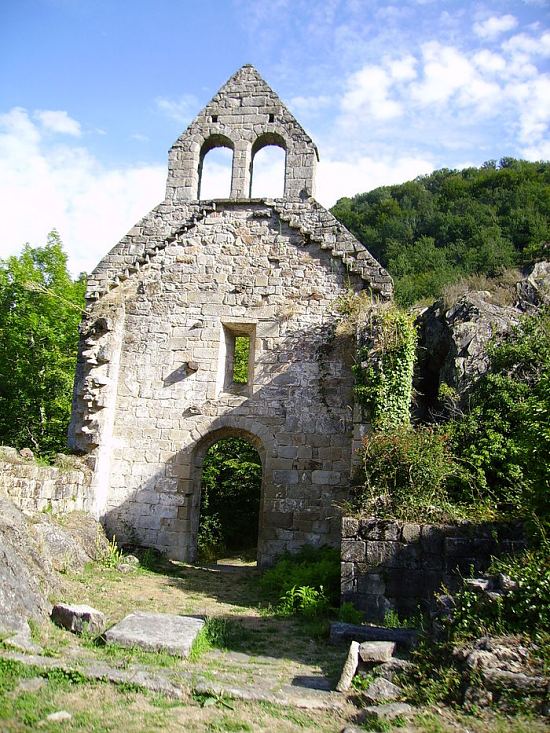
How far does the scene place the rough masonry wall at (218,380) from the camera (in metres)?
11.8

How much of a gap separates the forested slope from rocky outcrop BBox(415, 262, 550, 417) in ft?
43.7

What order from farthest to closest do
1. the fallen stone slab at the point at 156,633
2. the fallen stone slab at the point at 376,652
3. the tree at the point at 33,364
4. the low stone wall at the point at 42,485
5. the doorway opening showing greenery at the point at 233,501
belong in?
the tree at the point at 33,364 < the doorway opening showing greenery at the point at 233,501 < the low stone wall at the point at 42,485 < the fallen stone slab at the point at 156,633 < the fallen stone slab at the point at 376,652

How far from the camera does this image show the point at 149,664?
5555 millimetres

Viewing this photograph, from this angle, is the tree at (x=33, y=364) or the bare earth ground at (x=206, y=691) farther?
the tree at (x=33, y=364)

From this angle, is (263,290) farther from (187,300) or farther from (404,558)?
(404,558)

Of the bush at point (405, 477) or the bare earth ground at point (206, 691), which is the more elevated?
the bush at point (405, 477)

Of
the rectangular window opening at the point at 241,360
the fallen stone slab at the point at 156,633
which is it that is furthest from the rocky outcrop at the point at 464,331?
the rectangular window opening at the point at 241,360

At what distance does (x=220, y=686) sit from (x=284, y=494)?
6740 millimetres

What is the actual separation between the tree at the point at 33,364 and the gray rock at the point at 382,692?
19720mm

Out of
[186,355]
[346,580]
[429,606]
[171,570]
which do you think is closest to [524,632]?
[429,606]

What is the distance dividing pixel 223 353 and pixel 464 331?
202 inches

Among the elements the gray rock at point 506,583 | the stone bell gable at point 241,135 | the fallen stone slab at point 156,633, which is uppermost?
the stone bell gable at point 241,135

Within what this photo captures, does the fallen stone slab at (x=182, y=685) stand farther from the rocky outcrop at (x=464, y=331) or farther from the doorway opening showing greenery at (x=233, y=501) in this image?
the doorway opening showing greenery at (x=233, y=501)

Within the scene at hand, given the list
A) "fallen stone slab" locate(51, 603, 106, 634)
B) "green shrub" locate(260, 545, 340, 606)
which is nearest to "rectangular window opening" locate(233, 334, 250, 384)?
"green shrub" locate(260, 545, 340, 606)
